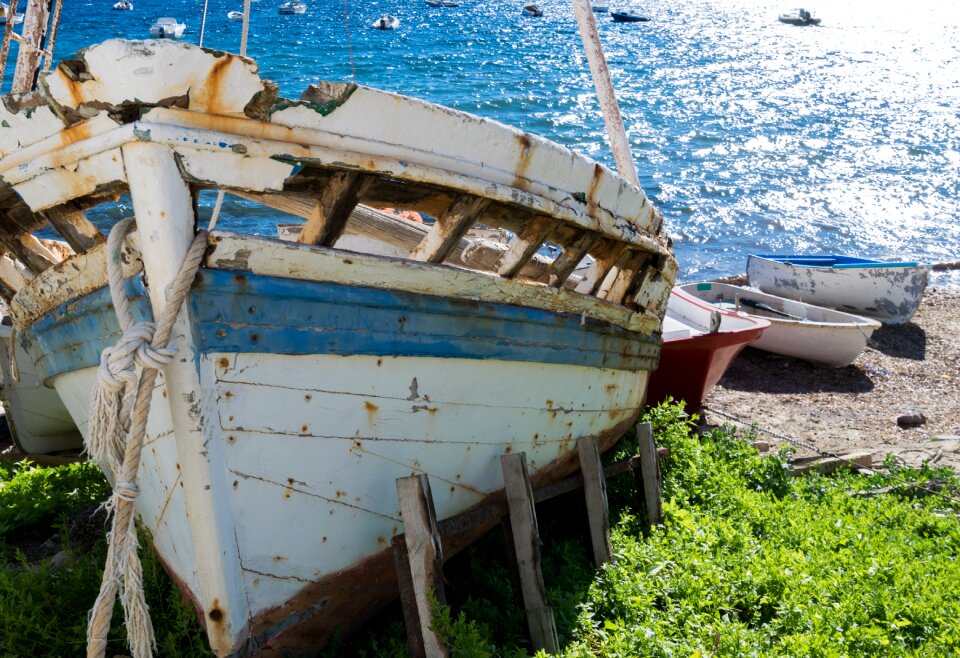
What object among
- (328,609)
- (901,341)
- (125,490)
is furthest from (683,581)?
(901,341)

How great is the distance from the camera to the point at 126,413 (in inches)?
115

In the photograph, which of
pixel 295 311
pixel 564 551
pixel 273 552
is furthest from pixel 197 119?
pixel 564 551

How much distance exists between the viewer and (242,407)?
3.05 metres

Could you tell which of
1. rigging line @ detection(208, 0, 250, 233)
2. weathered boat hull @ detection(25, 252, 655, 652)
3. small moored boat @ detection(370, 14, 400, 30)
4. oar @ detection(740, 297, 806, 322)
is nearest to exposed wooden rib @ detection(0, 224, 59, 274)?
weathered boat hull @ detection(25, 252, 655, 652)

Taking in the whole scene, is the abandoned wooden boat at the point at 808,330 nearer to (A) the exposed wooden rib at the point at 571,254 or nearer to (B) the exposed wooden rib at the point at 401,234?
(B) the exposed wooden rib at the point at 401,234

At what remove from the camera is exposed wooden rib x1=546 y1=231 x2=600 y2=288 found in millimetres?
3824

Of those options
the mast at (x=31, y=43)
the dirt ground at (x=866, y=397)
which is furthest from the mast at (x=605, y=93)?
the mast at (x=31, y=43)

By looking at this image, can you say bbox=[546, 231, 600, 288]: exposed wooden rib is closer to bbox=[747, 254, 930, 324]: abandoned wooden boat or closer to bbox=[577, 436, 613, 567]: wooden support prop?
bbox=[577, 436, 613, 567]: wooden support prop

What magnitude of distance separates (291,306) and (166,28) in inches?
1461

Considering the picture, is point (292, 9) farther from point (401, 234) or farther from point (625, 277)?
point (625, 277)

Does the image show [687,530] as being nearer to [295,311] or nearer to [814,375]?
[295,311]

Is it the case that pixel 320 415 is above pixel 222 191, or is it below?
below

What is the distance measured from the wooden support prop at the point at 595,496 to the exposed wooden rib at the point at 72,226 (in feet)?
7.99

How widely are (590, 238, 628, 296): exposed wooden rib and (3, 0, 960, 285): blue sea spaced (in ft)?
26.5
